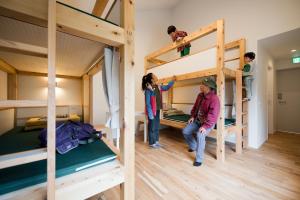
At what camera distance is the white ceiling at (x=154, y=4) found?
3.97 m

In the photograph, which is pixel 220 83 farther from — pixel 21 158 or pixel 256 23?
pixel 21 158

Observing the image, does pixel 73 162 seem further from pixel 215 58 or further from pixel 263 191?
pixel 215 58

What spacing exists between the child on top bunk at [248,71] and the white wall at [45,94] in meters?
3.82

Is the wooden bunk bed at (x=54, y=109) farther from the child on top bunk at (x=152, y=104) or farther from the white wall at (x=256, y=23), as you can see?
the white wall at (x=256, y=23)

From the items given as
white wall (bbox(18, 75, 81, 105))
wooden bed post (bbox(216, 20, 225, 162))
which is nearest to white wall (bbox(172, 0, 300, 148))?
wooden bed post (bbox(216, 20, 225, 162))

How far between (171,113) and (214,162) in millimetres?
1663

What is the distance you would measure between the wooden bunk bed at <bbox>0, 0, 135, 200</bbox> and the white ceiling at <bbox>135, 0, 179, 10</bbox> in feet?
11.7

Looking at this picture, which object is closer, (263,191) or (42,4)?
(42,4)

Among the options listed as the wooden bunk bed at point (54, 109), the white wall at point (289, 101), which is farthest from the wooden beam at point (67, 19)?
the white wall at point (289, 101)

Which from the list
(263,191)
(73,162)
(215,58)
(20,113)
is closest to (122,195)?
(73,162)

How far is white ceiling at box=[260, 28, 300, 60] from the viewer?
8.19 feet

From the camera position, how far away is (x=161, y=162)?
2178mm

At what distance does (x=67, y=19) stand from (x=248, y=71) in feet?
10.1

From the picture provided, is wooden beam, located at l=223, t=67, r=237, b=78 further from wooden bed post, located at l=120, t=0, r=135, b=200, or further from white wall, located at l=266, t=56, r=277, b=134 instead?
white wall, located at l=266, t=56, r=277, b=134
